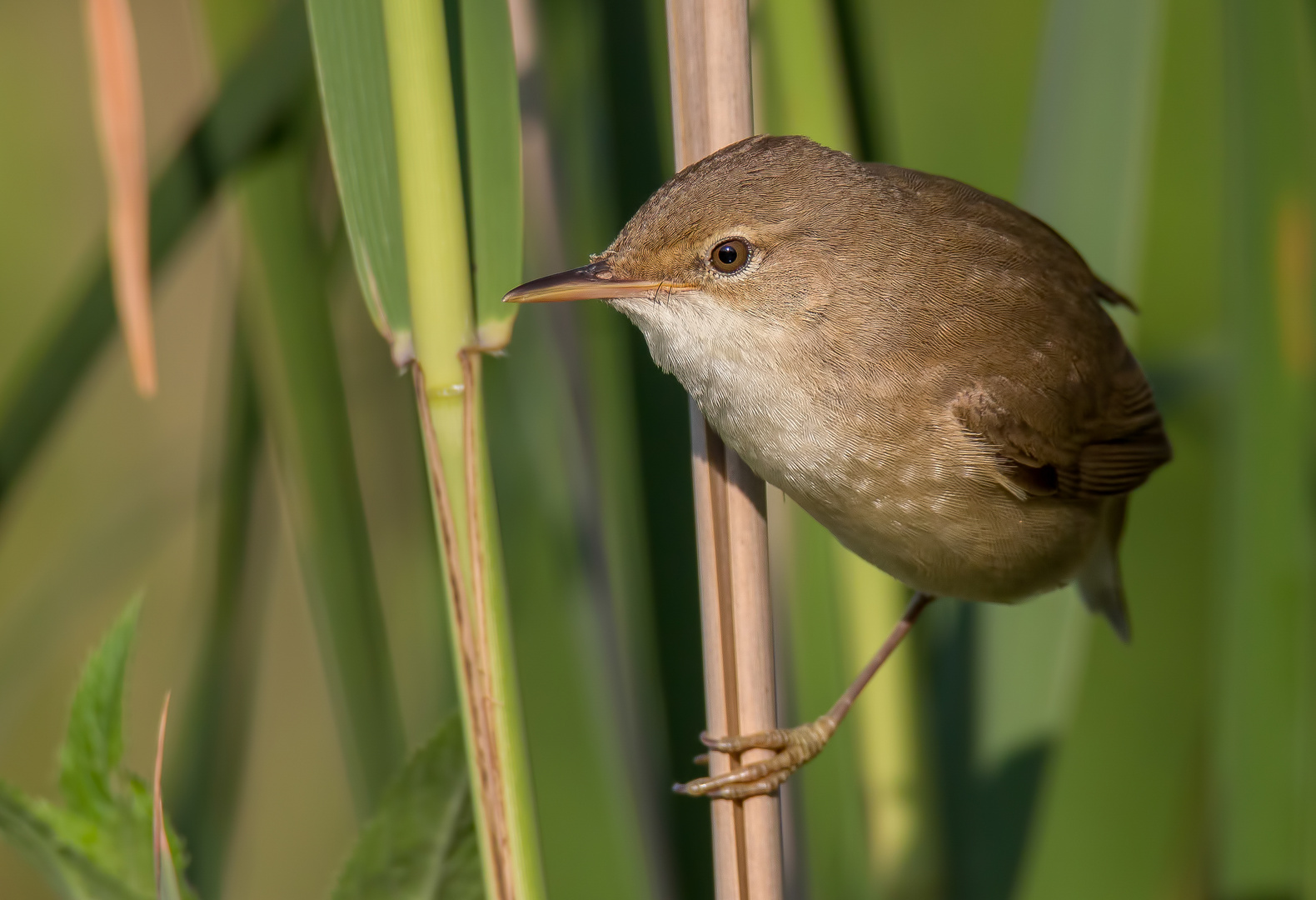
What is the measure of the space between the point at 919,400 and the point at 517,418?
0.65 metres

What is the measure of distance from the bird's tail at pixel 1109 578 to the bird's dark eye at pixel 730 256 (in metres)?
0.96

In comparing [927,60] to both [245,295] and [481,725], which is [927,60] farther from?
[481,725]

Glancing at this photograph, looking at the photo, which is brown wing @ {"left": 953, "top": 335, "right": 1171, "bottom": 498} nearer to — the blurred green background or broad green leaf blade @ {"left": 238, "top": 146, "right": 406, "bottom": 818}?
the blurred green background

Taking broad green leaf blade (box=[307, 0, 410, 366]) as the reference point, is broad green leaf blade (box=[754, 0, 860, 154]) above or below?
above

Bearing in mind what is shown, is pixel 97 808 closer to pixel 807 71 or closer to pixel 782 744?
pixel 782 744

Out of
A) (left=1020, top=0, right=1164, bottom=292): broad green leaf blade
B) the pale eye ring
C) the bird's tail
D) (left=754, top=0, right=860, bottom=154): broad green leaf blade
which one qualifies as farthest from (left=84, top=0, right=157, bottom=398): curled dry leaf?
the bird's tail

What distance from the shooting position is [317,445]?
169cm

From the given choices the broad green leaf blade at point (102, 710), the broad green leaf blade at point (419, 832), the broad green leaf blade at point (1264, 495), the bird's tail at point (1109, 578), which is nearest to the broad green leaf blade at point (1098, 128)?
the broad green leaf blade at point (1264, 495)

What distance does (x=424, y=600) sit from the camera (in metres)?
2.20

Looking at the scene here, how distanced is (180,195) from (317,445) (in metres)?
0.40

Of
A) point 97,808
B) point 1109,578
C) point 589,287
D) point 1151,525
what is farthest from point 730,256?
point 1151,525

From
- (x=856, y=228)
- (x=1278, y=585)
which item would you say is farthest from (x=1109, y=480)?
(x=856, y=228)

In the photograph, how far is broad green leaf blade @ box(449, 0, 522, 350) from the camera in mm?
1105

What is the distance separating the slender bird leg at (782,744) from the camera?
55.6 inches
